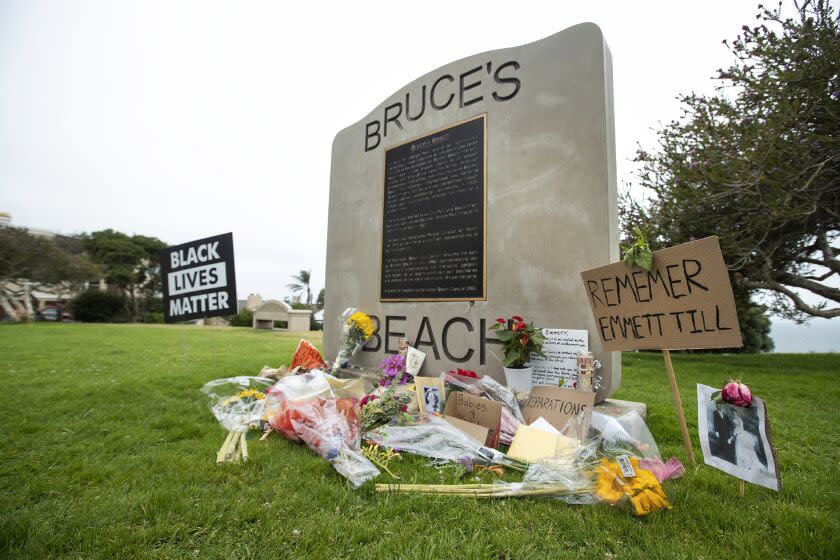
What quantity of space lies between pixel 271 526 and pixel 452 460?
119 cm

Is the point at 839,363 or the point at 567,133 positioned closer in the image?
the point at 567,133

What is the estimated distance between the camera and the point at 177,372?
5750 millimetres

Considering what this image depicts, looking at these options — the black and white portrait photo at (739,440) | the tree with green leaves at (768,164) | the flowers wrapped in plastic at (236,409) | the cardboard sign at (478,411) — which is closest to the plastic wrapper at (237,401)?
the flowers wrapped in plastic at (236,409)

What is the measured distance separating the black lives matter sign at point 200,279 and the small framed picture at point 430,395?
8.48ft

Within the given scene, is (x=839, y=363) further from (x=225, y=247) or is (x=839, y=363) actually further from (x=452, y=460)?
(x=225, y=247)

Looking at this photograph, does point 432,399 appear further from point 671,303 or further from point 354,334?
point 671,303

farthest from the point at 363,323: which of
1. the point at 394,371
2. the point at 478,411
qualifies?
the point at 478,411

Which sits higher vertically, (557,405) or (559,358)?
(559,358)

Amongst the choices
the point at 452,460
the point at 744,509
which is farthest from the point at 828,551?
the point at 452,460

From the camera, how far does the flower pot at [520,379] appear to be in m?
3.40

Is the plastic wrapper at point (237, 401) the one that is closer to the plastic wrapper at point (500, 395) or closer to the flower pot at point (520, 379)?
the plastic wrapper at point (500, 395)

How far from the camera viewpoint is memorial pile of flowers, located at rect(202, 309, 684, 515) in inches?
79.0

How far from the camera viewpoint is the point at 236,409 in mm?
3678

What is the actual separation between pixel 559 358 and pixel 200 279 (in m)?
4.30
